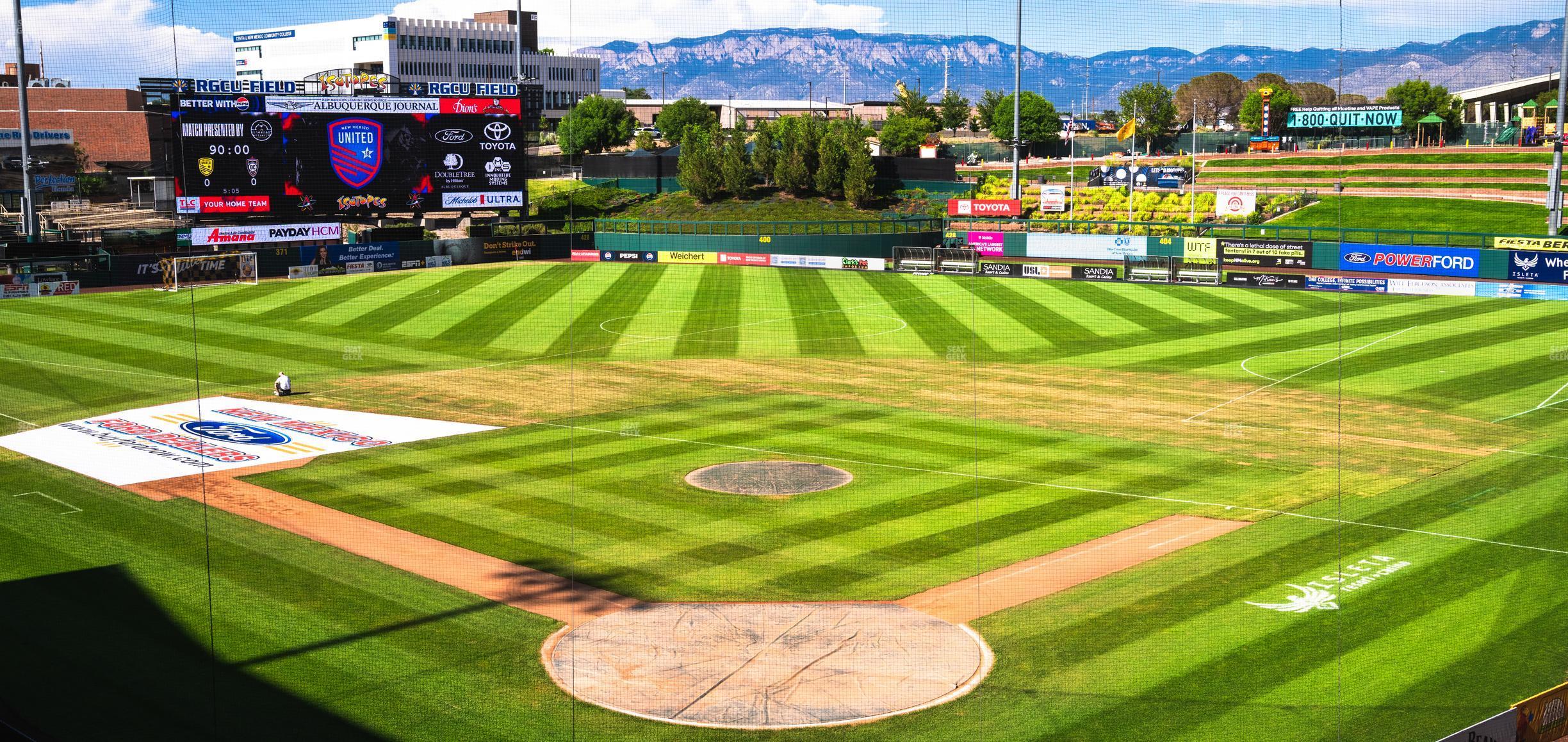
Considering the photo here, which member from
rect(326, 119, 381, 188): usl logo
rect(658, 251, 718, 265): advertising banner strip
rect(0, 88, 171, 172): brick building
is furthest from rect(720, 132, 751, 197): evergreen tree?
rect(0, 88, 171, 172): brick building

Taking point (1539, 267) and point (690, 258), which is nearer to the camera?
point (1539, 267)

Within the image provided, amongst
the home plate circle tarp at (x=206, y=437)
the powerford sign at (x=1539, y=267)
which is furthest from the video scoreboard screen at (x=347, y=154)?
the powerford sign at (x=1539, y=267)

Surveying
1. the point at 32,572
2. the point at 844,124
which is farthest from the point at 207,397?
the point at 844,124

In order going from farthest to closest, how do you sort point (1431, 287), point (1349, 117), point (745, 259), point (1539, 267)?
point (1349, 117), point (745, 259), point (1431, 287), point (1539, 267)

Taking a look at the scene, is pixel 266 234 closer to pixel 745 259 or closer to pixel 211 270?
pixel 211 270

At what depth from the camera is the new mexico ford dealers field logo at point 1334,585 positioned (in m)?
17.9

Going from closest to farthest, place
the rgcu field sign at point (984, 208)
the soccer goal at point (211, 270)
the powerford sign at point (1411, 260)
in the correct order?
the powerford sign at point (1411, 260), the soccer goal at point (211, 270), the rgcu field sign at point (984, 208)

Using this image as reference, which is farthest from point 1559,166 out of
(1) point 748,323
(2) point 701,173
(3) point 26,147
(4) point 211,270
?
(3) point 26,147

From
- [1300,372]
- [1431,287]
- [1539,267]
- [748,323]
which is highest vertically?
[1539,267]

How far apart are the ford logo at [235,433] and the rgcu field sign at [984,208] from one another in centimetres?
4511

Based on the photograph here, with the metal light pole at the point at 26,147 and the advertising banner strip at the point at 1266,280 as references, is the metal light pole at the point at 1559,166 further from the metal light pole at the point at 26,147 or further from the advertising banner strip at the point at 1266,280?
the advertising banner strip at the point at 1266,280

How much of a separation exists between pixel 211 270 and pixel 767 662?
1979 inches

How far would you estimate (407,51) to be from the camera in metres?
123

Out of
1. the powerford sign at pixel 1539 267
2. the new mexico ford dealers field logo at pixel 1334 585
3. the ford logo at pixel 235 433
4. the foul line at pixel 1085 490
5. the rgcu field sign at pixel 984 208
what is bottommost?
the new mexico ford dealers field logo at pixel 1334 585
